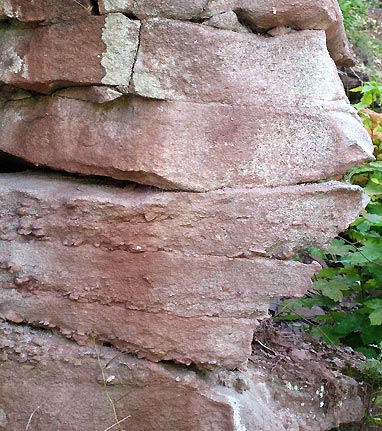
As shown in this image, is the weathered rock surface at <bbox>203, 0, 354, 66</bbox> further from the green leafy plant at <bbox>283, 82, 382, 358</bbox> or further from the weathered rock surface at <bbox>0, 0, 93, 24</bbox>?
the green leafy plant at <bbox>283, 82, 382, 358</bbox>

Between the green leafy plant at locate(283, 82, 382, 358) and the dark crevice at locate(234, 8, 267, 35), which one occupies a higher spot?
the dark crevice at locate(234, 8, 267, 35)

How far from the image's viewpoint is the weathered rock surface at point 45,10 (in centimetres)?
221

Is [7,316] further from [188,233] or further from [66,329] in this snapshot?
[188,233]

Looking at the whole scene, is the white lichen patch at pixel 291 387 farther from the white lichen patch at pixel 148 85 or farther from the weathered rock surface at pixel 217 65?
the white lichen patch at pixel 148 85

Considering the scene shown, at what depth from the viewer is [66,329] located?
7.79 feet

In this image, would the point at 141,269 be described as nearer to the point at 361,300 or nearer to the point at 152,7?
the point at 152,7

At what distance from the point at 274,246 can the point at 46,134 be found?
0.94 m

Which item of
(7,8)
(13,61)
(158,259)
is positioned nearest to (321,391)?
(158,259)

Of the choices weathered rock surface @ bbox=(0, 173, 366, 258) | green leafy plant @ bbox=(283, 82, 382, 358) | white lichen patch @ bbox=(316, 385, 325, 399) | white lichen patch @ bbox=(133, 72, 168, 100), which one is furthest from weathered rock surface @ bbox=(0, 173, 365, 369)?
green leafy plant @ bbox=(283, 82, 382, 358)

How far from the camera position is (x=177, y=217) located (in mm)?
2252

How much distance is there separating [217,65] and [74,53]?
0.51 m

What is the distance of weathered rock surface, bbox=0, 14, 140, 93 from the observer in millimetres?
2189

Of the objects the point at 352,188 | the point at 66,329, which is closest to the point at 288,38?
the point at 352,188

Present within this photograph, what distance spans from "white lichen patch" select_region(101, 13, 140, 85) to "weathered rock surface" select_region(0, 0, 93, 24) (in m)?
0.11
